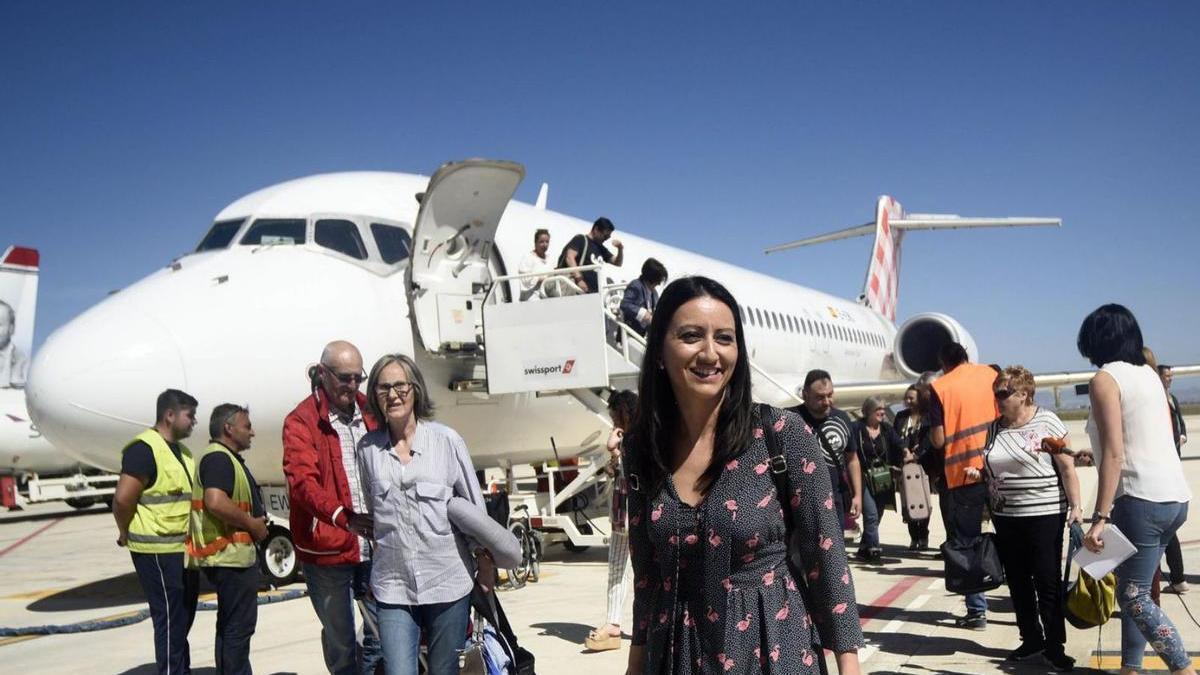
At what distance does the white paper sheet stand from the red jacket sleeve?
3.29 meters

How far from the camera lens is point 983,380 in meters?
6.68

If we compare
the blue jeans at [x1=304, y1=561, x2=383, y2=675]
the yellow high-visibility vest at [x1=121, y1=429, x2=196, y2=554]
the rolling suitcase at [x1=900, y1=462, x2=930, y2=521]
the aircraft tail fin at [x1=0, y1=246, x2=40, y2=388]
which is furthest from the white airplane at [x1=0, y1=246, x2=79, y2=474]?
the blue jeans at [x1=304, y1=561, x2=383, y2=675]

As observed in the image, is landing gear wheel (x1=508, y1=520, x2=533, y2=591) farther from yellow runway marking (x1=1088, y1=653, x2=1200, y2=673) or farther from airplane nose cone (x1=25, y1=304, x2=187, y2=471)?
yellow runway marking (x1=1088, y1=653, x2=1200, y2=673)

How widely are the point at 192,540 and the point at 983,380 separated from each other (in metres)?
4.83

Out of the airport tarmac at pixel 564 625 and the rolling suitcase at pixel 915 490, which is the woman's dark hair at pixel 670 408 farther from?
the rolling suitcase at pixel 915 490

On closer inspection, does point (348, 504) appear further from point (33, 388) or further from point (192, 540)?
point (33, 388)

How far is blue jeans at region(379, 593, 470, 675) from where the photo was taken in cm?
375

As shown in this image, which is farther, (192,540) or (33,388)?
(33,388)

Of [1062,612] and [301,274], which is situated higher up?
[301,274]

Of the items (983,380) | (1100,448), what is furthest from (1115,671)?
(983,380)

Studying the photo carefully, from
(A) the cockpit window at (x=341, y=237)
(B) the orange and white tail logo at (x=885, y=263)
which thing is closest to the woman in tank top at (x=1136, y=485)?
(A) the cockpit window at (x=341, y=237)

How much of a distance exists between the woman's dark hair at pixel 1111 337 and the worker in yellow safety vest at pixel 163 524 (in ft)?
14.9

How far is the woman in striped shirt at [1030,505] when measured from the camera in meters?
5.61

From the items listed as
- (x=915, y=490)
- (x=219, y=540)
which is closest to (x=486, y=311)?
(x=915, y=490)
